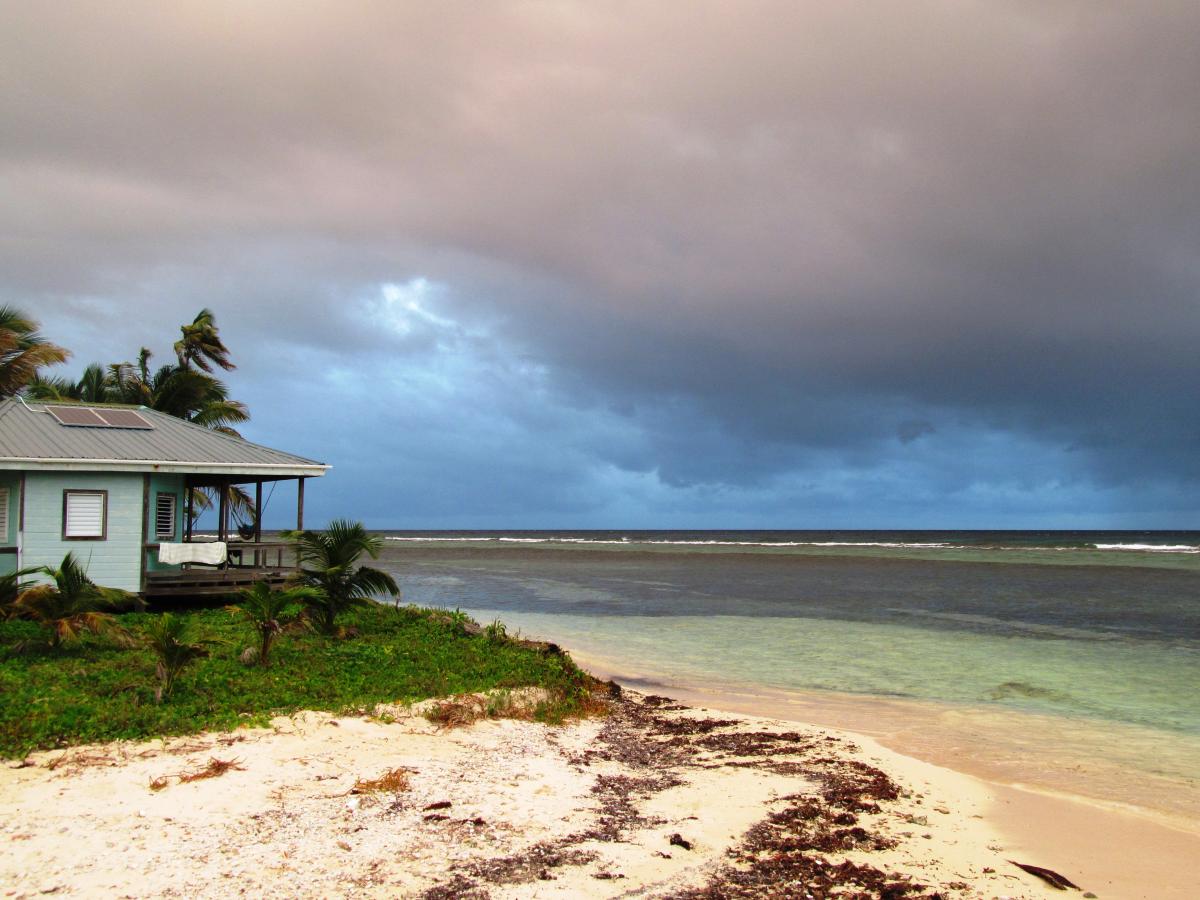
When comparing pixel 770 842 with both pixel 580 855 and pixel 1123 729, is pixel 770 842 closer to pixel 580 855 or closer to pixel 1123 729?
pixel 580 855

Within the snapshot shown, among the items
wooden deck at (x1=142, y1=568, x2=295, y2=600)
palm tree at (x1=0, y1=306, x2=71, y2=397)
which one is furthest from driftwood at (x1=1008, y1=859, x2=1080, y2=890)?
palm tree at (x1=0, y1=306, x2=71, y2=397)

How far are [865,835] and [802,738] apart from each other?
12.6 ft

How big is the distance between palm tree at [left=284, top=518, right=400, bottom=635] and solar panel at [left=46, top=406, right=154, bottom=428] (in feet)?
25.1

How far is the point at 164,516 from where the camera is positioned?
18656 mm

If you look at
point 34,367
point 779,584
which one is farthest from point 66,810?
point 779,584

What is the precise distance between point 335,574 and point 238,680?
3.89 m

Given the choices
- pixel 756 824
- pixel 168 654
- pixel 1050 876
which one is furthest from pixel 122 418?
pixel 1050 876

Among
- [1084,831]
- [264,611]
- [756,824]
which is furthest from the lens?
[264,611]

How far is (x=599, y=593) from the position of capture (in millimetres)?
34781

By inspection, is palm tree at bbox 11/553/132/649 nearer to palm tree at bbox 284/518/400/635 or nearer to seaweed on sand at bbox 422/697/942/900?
palm tree at bbox 284/518/400/635

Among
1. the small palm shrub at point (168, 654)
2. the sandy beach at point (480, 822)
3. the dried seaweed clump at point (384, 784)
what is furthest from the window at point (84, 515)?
the dried seaweed clump at point (384, 784)

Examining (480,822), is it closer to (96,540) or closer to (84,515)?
(96,540)

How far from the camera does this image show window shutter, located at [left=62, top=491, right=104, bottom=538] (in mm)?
16672

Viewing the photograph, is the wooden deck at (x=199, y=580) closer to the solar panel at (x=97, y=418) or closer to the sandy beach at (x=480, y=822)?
the solar panel at (x=97, y=418)
